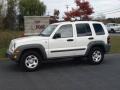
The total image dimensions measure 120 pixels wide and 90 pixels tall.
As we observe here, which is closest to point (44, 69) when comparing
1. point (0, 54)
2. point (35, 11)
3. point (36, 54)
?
point (36, 54)

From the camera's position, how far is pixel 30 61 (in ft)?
36.4

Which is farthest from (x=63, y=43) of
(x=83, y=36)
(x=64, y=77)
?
(x=64, y=77)

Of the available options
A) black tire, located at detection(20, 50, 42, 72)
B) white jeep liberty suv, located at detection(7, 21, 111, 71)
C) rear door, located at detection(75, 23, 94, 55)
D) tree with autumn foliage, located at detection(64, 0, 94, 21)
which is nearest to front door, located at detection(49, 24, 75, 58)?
white jeep liberty suv, located at detection(7, 21, 111, 71)

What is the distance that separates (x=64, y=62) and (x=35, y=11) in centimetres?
6338

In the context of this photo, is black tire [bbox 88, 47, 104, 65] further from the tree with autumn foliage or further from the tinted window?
the tree with autumn foliage

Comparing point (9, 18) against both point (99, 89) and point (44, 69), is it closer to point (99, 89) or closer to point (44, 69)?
point (44, 69)

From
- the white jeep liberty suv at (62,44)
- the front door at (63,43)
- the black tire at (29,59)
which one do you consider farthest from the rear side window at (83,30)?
the black tire at (29,59)

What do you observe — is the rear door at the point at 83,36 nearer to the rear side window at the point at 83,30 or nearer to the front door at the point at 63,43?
the rear side window at the point at 83,30

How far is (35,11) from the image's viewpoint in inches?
2980

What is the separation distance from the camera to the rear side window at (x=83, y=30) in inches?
475

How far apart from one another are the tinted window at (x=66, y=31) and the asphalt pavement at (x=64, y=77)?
4.19 feet

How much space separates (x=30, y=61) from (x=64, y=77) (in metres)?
1.84

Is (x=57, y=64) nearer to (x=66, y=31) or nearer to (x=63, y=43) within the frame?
(x=63, y=43)

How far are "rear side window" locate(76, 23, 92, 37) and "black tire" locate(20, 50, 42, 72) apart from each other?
6.46ft
